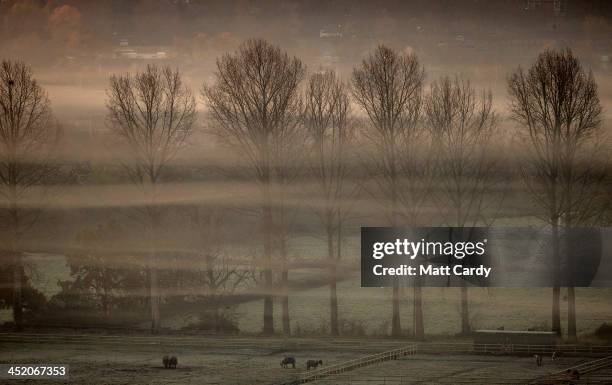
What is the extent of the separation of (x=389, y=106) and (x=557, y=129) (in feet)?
6.63

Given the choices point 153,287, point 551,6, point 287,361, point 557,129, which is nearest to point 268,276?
point 287,361

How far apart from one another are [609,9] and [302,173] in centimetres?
414

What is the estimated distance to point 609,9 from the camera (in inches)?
622

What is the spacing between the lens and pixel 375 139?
634 inches

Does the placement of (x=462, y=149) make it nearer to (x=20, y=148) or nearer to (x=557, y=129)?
(x=557, y=129)

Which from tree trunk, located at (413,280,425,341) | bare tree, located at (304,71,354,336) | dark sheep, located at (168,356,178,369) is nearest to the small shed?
tree trunk, located at (413,280,425,341)

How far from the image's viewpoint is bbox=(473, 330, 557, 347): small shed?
1564 centimetres

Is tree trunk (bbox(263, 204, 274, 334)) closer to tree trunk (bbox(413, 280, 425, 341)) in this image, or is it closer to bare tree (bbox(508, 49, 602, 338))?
tree trunk (bbox(413, 280, 425, 341))

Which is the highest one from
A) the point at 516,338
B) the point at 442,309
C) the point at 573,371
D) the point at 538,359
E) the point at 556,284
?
the point at 556,284

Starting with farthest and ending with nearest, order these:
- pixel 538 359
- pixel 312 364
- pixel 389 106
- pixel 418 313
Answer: pixel 389 106 < pixel 418 313 < pixel 312 364 < pixel 538 359

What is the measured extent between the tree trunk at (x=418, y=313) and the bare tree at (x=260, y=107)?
68.2 inches

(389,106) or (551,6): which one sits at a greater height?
(551,6)

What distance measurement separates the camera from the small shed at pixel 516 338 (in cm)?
1564

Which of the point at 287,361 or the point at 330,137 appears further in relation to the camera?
the point at 330,137
